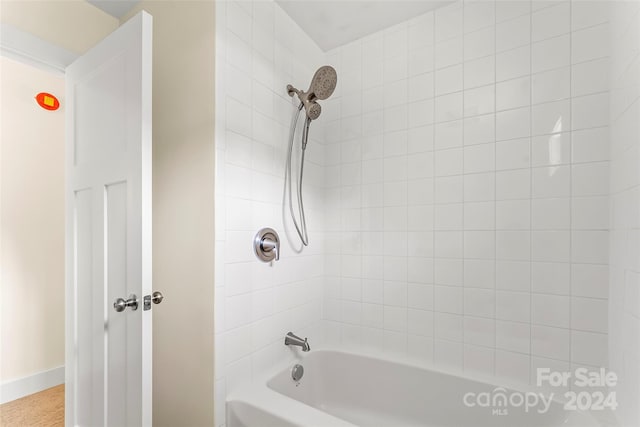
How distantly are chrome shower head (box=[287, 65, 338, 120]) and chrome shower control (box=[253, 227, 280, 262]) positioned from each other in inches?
26.1

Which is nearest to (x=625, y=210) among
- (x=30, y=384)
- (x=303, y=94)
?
(x=303, y=94)

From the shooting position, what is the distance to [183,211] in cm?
139

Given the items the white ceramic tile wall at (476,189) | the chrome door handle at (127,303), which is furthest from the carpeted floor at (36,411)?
the white ceramic tile wall at (476,189)

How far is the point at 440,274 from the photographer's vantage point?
5.28ft

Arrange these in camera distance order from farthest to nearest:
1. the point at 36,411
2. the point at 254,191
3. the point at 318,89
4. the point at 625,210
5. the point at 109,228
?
the point at 36,411 < the point at 318,89 < the point at 254,191 < the point at 109,228 < the point at 625,210

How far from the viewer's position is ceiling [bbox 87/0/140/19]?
1654 mm

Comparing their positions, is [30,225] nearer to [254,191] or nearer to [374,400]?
[254,191]

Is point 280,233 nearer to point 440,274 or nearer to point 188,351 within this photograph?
point 188,351

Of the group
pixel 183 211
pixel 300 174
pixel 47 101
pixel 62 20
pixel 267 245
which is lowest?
pixel 267 245

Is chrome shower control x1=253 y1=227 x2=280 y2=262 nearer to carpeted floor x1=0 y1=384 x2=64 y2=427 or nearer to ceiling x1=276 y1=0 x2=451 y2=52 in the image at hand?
ceiling x1=276 y1=0 x2=451 y2=52

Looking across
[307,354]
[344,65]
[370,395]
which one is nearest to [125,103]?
[344,65]

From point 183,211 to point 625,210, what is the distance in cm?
169

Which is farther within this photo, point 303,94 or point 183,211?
point 303,94

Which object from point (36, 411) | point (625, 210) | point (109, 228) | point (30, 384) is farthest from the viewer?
point (30, 384)
